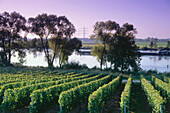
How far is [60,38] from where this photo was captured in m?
47.1

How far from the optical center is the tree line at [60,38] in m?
41.7

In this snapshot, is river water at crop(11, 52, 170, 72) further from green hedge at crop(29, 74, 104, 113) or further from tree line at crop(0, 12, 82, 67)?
green hedge at crop(29, 74, 104, 113)

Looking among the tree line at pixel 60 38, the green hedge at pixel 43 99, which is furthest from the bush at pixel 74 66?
the green hedge at pixel 43 99

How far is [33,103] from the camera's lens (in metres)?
11.8

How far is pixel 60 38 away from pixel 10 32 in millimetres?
12287

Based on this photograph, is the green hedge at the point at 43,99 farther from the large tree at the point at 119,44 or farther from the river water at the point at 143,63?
the river water at the point at 143,63

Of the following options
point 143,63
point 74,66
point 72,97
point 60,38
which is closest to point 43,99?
point 72,97

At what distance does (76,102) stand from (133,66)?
31157 millimetres

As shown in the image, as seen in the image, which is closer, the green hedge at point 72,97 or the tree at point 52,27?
the green hedge at point 72,97

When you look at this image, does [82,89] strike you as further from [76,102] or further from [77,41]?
[77,41]

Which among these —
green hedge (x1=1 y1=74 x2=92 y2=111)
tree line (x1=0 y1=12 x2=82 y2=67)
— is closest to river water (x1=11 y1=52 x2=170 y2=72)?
tree line (x1=0 y1=12 x2=82 y2=67)

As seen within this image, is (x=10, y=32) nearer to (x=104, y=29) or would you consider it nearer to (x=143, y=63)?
(x=104, y=29)

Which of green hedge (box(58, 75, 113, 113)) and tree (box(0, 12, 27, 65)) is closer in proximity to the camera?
green hedge (box(58, 75, 113, 113))

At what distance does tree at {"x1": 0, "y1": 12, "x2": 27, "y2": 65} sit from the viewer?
148 feet
